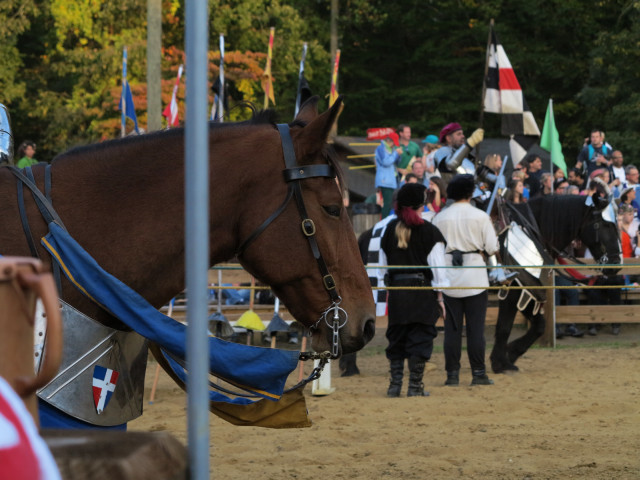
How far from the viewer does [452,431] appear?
24.1 feet

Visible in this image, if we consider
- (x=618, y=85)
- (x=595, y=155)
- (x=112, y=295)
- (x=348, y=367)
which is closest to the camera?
(x=112, y=295)

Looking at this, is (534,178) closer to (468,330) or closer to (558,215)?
(558,215)

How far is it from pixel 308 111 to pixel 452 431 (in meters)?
4.18

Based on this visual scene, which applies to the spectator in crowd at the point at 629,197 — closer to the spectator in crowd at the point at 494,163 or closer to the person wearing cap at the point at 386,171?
the spectator in crowd at the point at 494,163

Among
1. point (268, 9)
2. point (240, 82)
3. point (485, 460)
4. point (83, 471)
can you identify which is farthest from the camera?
point (268, 9)

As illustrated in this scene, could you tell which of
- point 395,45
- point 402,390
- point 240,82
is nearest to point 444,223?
point 402,390

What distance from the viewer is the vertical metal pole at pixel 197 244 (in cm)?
168

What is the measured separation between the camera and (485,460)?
6301 millimetres

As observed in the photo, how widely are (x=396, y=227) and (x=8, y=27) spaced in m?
17.1

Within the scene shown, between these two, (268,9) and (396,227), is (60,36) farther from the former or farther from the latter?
(396,227)

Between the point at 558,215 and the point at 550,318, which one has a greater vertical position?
the point at 558,215

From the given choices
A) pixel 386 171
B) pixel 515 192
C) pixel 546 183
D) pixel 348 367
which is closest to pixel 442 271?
pixel 348 367

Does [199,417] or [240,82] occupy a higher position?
[240,82]

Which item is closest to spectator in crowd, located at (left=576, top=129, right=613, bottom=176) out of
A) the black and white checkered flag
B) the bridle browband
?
the black and white checkered flag
